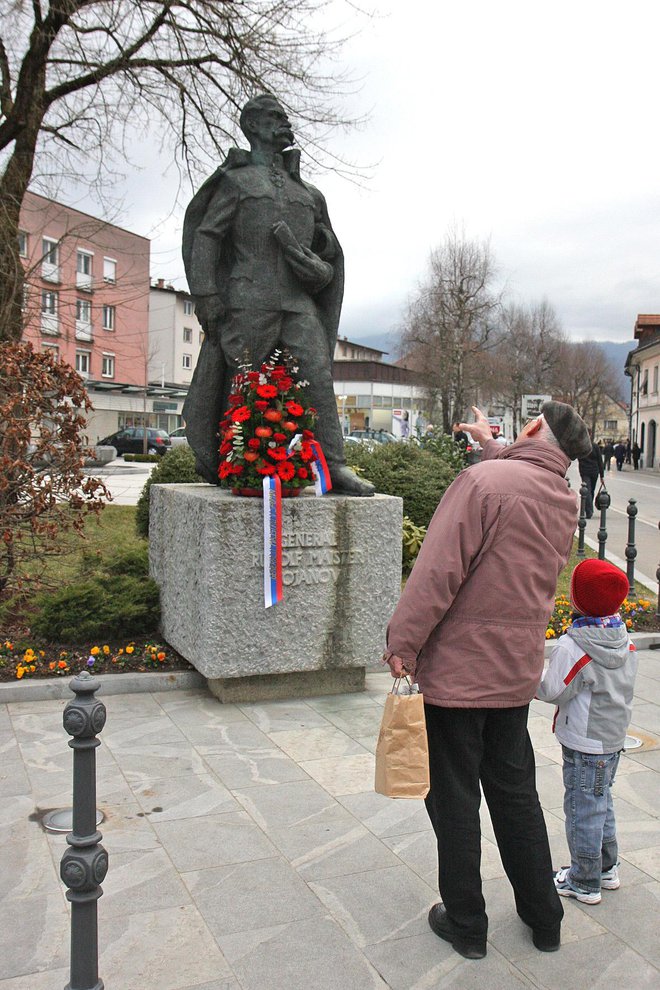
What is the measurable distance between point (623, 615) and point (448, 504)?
599cm

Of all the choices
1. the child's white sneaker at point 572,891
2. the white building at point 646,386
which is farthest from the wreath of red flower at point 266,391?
the white building at point 646,386

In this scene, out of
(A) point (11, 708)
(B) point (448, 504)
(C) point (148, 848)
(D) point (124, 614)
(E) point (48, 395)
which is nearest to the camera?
(B) point (448, 504)

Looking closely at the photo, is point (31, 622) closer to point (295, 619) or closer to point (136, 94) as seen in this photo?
point (295, 619)

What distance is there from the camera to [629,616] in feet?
27.5

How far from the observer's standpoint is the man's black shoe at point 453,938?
2.96 metres

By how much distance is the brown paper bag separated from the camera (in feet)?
9.41

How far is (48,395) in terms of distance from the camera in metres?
7.09

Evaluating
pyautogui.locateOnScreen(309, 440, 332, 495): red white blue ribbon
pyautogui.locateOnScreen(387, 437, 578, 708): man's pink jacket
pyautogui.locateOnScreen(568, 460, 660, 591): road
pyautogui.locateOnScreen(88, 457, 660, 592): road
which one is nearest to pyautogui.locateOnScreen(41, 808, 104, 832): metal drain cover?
pyautogui.locateOnScreen(387, 437, 578, 708): man's pink jacket

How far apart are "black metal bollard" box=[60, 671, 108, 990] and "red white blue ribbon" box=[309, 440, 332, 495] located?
3.50 metres

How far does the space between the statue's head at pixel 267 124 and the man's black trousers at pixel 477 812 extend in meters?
4.35

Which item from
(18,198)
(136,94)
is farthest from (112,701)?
(136,94)

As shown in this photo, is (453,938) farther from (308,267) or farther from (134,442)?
(134,442)

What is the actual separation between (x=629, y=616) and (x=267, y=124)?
5394 mm

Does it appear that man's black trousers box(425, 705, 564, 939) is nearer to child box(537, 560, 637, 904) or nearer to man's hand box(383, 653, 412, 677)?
man's hand box(383, 653, 412, 677)
